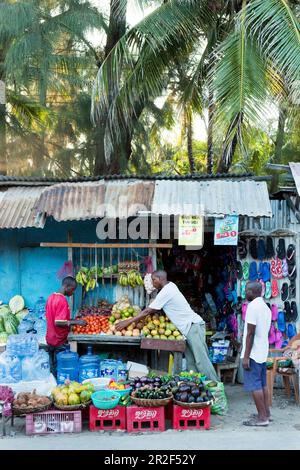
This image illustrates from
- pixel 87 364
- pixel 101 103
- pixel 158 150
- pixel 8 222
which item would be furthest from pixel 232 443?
pixel 158 150

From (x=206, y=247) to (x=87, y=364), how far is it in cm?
365

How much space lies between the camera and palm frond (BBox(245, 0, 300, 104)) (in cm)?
891

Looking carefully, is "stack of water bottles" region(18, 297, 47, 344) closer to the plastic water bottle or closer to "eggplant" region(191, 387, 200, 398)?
the plastic water bottle

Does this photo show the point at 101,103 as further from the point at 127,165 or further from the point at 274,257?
the point at 274,257


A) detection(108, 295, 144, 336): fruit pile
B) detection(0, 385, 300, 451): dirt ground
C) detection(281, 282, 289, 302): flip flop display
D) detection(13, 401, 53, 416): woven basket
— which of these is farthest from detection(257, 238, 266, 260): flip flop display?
detection(13, 401, 53, 416): woven basket

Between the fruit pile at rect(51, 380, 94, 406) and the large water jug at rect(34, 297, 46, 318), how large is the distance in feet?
7.41

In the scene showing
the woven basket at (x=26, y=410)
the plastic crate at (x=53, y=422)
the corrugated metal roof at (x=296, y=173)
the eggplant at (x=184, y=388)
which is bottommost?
the plastic crate at (x=53, y=422)

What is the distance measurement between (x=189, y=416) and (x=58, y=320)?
220cm

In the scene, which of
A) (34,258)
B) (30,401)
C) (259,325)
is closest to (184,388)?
(259,325)

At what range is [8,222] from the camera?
330 inches

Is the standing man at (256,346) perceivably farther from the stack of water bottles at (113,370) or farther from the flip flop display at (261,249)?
the flip flop display at (261,249)

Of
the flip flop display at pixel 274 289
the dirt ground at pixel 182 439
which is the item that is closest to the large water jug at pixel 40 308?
the dirt ground at pixel 182 439

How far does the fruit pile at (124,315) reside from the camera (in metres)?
7.95

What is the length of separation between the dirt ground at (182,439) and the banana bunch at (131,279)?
2389 millimetres
